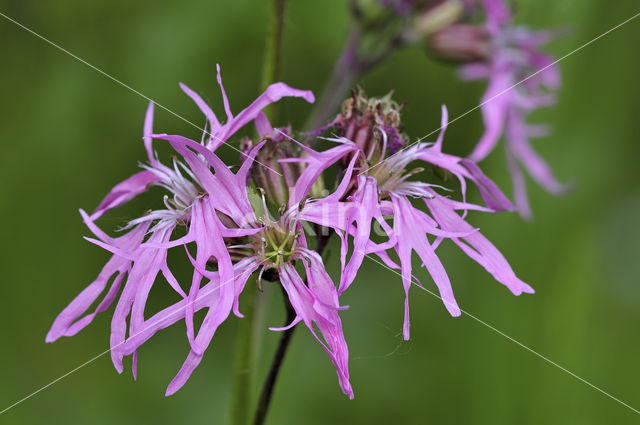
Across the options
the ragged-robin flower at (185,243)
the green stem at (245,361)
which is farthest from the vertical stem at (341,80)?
the ragged-robin flower at (185,243)

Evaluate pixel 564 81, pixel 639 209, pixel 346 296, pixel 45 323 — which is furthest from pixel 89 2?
pixel 639 209

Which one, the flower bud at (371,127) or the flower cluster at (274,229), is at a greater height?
the flower bud at (371,127)

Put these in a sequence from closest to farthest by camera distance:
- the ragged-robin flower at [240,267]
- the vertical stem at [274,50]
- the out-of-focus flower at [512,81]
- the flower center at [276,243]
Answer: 1. the ragged-robin flower at [240,267]
2. the flower center at [276,243]
3. the vertical stem at [274,50]
4. the out-of-focus flower at [512,81]

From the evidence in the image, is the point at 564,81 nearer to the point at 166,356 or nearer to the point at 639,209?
the point at 639,209

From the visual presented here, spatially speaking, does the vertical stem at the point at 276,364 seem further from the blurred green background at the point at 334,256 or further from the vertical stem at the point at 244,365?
the blurred green background at the point at 334,256

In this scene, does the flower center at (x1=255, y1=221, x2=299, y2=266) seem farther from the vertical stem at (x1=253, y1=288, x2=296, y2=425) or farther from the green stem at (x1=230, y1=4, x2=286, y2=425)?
the green stem at (x1=230, y1=4, x2=286, y2=425)

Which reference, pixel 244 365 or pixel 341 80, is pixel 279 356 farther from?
pixel 341 80

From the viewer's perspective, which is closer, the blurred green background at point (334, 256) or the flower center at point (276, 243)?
→ the flower center at point (276, 243)
